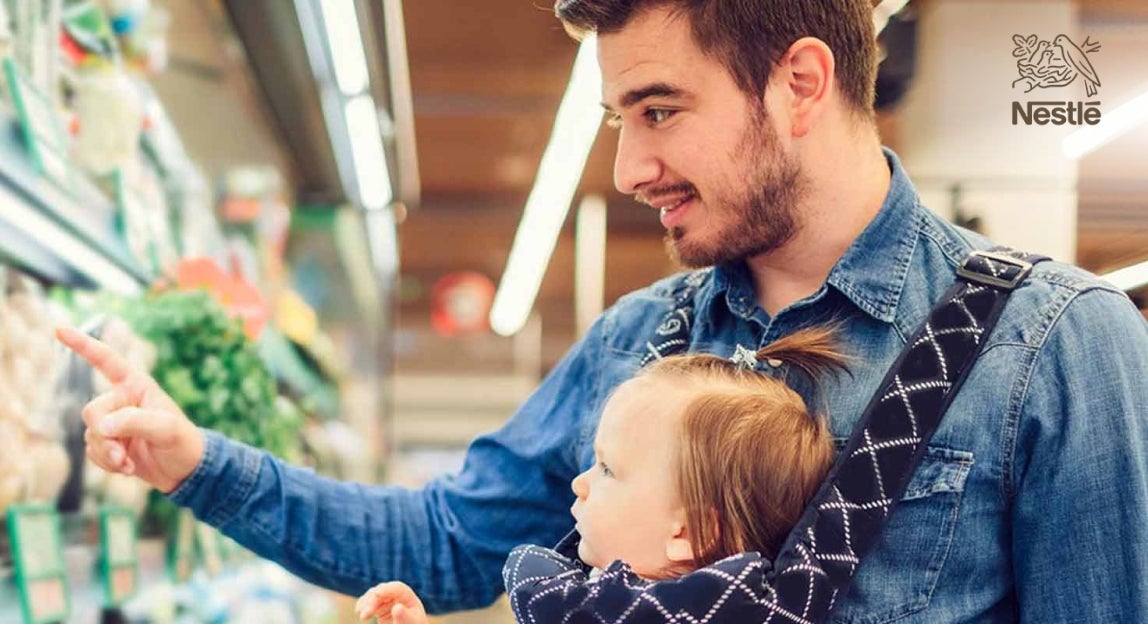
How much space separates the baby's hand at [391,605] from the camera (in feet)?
4.97

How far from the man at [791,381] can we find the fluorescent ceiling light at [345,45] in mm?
1654

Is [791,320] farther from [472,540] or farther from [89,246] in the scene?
[89,246]

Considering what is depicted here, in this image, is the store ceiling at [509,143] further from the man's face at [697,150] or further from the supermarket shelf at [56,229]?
the supermarket shelf at [56,229]

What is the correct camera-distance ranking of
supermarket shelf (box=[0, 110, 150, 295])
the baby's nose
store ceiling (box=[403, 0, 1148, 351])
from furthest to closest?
store ceiling (box=[403, 0, 1148, 351])
supermarket shelf (box=[0, 110, 150, 295])
the baby's nose

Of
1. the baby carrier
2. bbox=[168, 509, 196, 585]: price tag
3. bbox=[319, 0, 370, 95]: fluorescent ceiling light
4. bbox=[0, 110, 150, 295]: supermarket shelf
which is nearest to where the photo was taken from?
the baby carrier

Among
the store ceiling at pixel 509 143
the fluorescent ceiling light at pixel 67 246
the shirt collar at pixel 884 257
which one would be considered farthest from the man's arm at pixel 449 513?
the store ceiling at pixel 509 143

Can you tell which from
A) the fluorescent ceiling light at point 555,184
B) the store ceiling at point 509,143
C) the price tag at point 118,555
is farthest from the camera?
the fluorescent ceiling light at point 555,184

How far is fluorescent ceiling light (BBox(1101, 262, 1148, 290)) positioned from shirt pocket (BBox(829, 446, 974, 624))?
0.57 metres

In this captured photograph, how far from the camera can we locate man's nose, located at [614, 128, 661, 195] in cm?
169

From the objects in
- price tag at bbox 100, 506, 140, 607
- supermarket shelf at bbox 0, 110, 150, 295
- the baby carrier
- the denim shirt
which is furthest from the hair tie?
price tag at bbox 100, 506, 140, 607

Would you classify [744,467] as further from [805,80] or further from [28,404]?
[28,404]

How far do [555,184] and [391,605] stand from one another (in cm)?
471

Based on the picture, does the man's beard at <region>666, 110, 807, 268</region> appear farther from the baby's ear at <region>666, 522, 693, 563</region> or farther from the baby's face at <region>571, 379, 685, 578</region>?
the baby's ear at <region>666, 522, 693, 563</region>

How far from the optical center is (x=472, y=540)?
1974 mm
